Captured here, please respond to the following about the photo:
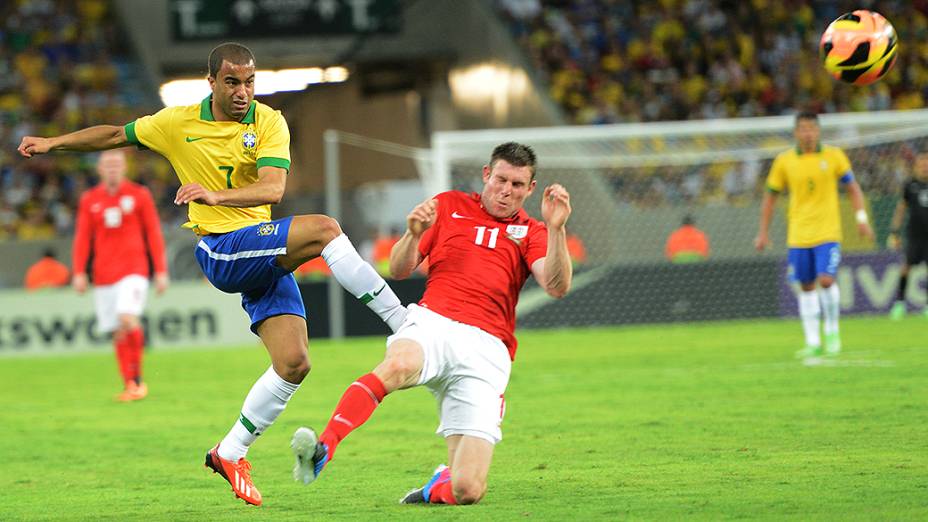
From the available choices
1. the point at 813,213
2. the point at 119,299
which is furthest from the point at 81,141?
the point at 813,213

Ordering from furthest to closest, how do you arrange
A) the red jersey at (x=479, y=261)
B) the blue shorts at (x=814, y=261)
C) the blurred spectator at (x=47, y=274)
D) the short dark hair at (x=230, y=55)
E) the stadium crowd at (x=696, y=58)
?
the stadium crowd at (x=696, y=58) < the blurred spectator at (x=47, y=274) < the blue shorts at (x=814, y=261) < the short dark hair at (x=230, y=55) < the red jersey at (x=479, y=261)

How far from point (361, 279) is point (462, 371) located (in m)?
0.75

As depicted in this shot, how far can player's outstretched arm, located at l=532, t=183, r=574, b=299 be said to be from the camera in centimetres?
591

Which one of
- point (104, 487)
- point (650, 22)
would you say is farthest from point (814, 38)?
point (104, 487)

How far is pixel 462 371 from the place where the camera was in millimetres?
6113

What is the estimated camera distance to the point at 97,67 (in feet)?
97.1

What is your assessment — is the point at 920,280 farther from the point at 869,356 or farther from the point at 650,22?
the point at 650,22

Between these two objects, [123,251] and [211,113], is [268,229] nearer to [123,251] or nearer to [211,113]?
[211,113]

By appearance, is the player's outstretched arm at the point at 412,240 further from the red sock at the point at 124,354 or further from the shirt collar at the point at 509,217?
the red sock at the point at 124,354

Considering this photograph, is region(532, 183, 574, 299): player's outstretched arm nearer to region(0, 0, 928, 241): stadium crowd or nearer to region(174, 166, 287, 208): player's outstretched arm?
region(174, 166, 287, 208): player's outstretched arm

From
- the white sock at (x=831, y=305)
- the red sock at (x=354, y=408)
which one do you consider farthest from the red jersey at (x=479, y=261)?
the white sock at (x=831, y=305)

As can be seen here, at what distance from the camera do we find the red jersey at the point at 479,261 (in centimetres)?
631

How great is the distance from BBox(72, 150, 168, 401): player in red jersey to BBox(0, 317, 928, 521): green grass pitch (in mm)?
550

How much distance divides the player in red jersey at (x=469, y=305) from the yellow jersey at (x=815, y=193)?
748 centimetres
